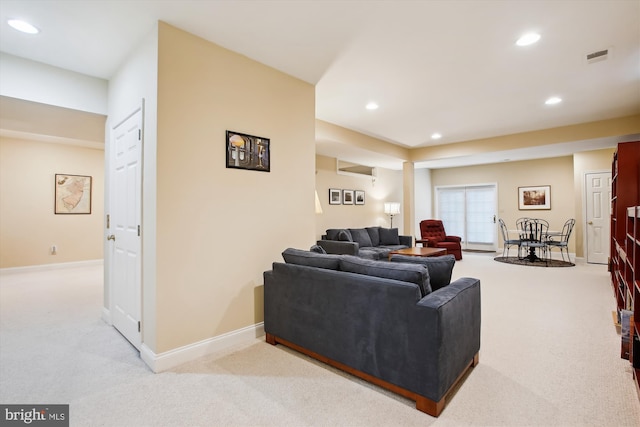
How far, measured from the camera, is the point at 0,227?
18.5ft

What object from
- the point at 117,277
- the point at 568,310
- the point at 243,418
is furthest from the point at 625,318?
the point at 117,277

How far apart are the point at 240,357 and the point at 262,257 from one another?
87 centimetres

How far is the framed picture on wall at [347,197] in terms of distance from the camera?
23.7 feet

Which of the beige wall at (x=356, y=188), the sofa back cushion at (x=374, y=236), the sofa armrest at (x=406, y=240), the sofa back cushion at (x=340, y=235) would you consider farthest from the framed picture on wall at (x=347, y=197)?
the sofa armrest at (x=406, y=240)

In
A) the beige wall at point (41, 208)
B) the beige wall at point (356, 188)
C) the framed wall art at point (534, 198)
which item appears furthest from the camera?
the framed wall art at point (534, 198)

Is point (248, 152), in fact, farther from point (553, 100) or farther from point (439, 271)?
point (553, 100)

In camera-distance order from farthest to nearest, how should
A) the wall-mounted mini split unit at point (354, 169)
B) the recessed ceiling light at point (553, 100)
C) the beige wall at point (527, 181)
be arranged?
the beige wall at point (527, 181) → the wall-mounted mini split unit at point (354, 169) → the recessed ceiling light at point (553, 100)

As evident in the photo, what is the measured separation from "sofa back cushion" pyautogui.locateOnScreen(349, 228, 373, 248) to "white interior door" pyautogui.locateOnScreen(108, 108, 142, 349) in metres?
4.27

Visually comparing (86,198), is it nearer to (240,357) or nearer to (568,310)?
(240,357)

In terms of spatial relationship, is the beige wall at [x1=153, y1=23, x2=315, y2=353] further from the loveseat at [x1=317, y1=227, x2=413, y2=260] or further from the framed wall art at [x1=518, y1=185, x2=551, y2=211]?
the framed wall art at [x1=518, y1=185, x2=551, y2=211]

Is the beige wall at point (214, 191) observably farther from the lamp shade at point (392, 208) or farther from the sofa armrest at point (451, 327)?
the lamp shade at point (392, 208)

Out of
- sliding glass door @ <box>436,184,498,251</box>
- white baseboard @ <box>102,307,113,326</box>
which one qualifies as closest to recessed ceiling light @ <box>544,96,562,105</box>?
sliding glass door @ <box>436,184,498,251</box>

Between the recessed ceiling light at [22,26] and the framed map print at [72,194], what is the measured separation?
479 centimetres

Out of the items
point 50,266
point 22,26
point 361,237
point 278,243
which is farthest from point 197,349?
point 50,266
